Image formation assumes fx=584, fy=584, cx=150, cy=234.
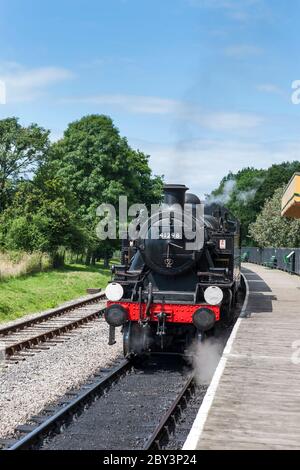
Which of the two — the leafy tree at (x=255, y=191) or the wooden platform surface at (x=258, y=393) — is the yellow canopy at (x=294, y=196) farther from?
the leafy tree at (x=255, y=191)

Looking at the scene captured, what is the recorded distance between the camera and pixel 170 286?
35.0 ft

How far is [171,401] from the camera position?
27.6 ft

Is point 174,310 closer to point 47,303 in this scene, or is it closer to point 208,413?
point 208,413

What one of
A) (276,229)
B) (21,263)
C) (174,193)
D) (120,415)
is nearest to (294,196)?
(174,193)

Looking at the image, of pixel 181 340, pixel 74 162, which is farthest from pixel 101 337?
pixel 74 162

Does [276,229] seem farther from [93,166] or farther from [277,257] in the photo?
[93,166]

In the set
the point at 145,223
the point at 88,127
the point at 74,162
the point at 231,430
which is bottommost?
the point at 231,430

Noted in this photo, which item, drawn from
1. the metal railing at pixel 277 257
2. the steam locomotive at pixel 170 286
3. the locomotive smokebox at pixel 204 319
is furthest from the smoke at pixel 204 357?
the metal railing at pixel 277 257

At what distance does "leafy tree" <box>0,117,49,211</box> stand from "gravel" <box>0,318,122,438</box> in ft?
74.7

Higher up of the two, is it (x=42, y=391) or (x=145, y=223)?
(x=145, y=223)

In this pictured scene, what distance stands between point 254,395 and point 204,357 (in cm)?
373

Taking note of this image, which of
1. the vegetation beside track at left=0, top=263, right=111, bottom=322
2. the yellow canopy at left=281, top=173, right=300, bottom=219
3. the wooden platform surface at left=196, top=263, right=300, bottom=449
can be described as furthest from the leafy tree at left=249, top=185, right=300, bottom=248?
the wooden platform surface at left=196, top=263, right=300, bottom=449

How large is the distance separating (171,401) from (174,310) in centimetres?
191

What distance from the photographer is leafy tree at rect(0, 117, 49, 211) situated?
112ft
